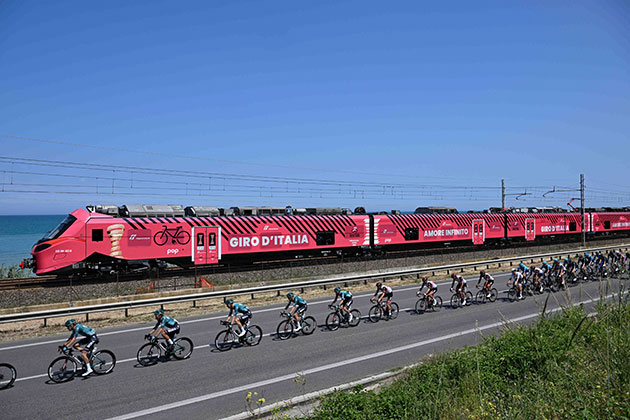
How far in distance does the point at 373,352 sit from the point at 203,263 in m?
17.4

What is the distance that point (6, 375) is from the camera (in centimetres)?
1127

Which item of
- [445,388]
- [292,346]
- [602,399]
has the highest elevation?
[602,399]

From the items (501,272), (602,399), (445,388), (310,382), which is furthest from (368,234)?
(602,399)

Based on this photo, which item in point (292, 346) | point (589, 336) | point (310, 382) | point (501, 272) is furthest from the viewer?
point (501, 272)

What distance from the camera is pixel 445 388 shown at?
7938 millimetres

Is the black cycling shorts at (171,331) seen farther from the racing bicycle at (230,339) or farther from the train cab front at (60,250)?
the train cab front at (60,250)

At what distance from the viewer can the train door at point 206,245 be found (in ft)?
91.4

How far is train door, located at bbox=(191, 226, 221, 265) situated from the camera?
2784 centimetres

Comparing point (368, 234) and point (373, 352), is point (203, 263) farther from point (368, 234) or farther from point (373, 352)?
point (373, 352)

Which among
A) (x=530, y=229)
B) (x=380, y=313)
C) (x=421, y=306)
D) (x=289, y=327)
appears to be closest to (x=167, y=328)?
(x=289, y=327)

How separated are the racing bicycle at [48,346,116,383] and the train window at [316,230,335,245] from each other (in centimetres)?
2210

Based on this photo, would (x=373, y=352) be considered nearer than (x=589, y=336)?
No

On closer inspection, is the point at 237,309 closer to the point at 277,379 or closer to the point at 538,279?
the point at 277,379

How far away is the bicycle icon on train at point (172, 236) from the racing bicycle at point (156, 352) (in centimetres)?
1364
